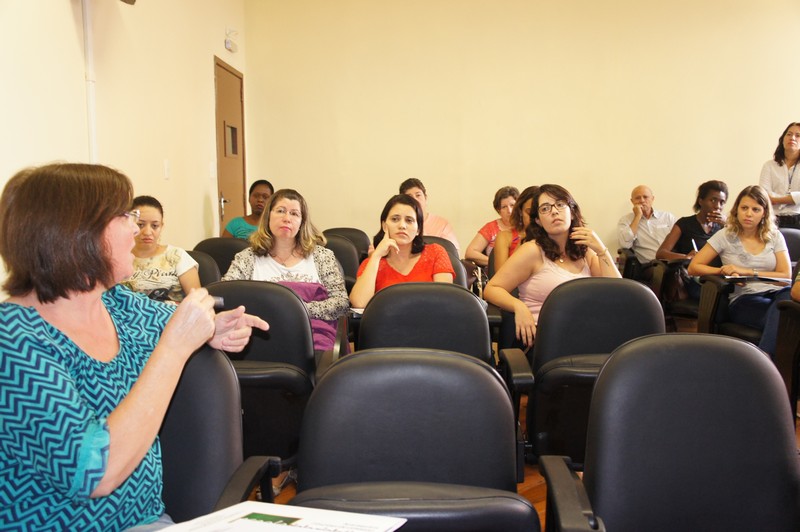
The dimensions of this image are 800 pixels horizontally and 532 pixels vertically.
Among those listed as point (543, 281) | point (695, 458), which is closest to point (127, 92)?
point (543, 281)

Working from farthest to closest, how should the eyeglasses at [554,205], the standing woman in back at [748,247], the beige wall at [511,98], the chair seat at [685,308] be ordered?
the beige wall at [511,98] → the chair seat at [685,308] → the standing woman in back at [748,247] → the eyeglasses at [554,205]

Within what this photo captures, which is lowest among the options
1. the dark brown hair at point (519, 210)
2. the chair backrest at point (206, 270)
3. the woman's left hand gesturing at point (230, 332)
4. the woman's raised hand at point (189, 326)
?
the chair backrest at point (206, 270)

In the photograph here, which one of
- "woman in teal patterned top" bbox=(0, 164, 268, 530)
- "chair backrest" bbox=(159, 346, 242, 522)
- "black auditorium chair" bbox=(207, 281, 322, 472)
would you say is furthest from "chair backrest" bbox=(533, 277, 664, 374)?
"woman in teal patterned top" bbox=(0, 164, 268, 530)

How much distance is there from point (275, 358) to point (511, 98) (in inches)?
202

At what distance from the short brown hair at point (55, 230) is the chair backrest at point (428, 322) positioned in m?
1.34

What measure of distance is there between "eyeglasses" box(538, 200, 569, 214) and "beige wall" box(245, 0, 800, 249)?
3823mm

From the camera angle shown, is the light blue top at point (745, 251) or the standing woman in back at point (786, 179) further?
the standing woman in back at point (786, 179)

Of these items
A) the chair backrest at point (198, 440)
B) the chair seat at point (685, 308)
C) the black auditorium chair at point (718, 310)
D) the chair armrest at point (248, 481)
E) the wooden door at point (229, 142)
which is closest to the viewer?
the chair armrest at point (248, 481)

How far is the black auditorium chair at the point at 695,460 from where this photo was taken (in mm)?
1495

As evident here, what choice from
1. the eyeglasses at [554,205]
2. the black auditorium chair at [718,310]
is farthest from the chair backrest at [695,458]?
the black auditorium chair at [718,310]

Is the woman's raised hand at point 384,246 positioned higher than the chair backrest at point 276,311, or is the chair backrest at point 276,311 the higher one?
the woman's raised hand at point 384,246

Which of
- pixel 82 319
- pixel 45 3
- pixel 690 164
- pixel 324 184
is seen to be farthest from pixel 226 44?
pixel 82 319

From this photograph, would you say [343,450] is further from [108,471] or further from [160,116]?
[160,116]

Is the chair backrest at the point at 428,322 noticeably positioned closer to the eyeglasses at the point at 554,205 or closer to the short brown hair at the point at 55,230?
the eyeglasses at the point at 554,205
